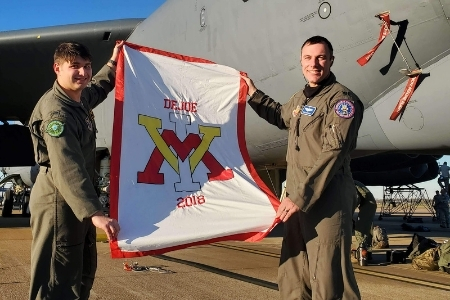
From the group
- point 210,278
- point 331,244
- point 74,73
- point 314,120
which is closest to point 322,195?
point 331,244

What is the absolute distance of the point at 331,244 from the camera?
276 cm

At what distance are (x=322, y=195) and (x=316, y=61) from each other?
2.44 feet

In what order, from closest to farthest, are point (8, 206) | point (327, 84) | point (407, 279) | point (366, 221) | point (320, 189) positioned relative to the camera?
point (320, 189)
point (327, 84)
point (407, 279)
point (366, 221)
point (8, 206)

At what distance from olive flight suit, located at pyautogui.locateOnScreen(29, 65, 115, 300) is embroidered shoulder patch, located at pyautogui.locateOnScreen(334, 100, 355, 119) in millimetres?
1313

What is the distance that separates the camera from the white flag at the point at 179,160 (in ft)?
9.84

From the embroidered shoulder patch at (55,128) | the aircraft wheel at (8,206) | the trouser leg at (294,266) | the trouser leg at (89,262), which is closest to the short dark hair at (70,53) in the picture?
the embroidered shoulder patch at (55,128)

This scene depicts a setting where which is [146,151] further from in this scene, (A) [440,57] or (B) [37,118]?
(A) [440,57]

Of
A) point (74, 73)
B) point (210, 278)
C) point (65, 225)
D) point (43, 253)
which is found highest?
point (74, 73)

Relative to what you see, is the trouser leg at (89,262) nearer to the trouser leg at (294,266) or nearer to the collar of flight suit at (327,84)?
the trouser leg at (294,266)

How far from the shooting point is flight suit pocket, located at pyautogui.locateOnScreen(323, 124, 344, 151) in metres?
2.73

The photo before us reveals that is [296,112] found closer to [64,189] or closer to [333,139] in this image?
[333,139]

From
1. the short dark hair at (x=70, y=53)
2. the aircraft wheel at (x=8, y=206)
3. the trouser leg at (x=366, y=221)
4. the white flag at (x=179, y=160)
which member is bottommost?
the aircraft wheel at (x=8, y=206)


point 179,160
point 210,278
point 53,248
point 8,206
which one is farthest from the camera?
point 8,206

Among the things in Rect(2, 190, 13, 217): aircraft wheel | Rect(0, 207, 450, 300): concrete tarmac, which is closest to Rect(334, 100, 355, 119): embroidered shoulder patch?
Rect(0, 207, 450, 300): concrete tarmac
